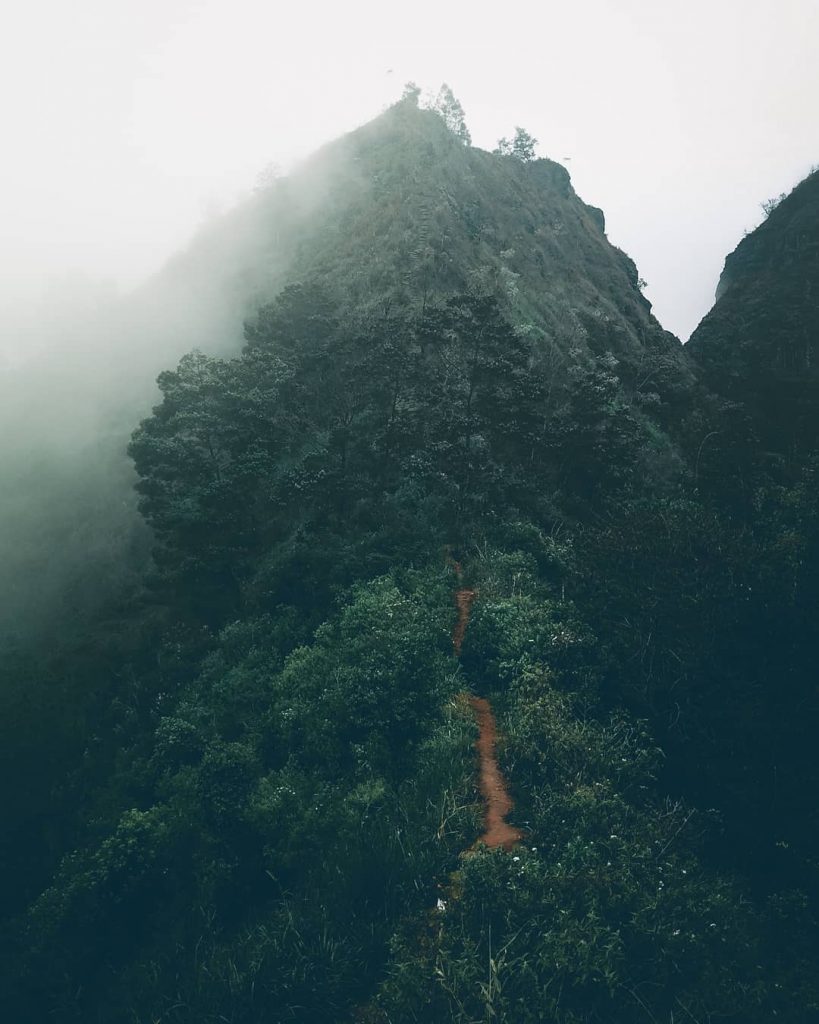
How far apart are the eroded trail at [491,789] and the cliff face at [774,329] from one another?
27679 mm

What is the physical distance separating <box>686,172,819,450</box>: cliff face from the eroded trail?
90.8 feet

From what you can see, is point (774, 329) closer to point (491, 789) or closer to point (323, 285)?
point (323, 285)

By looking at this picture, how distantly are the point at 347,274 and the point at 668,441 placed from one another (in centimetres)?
2467

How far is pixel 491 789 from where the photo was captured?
13133mm

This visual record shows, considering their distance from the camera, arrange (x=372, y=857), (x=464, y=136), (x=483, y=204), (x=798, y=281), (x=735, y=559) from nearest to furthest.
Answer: (x=372, y=857)
(x=735, y=559)
(x=798, y=281)
(x=483, y=204)
(x=464, y=136)

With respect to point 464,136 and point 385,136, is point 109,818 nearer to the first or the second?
point 385,136

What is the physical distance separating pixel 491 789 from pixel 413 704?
3.35 m

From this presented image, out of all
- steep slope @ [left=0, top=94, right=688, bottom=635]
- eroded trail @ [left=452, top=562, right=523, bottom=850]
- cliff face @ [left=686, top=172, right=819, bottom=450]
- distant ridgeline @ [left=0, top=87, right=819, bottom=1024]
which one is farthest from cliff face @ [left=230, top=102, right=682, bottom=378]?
eroded trail @ [left=452, top=562, right=523, bottom=850]

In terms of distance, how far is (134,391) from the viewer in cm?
4309

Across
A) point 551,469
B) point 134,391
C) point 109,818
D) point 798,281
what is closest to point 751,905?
point 109,818

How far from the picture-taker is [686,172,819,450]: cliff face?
38.1 metres

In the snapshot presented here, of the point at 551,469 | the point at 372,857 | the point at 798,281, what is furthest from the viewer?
the point at 798,281

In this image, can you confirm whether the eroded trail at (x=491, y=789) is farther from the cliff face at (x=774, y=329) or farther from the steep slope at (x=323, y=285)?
the cliff face at (x=774, y=329)

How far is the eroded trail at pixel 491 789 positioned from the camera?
1180cm
